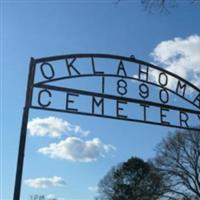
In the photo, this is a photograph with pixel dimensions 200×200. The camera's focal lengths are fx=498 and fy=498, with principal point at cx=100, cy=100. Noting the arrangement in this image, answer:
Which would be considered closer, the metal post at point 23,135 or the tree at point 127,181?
the metal post at point 23,135

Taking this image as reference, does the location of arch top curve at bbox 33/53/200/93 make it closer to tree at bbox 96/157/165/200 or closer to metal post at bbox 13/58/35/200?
metal post at bbox 13/58/35/200

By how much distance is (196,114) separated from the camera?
1158 cm

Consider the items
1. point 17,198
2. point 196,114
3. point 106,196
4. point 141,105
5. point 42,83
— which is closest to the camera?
point 17,198

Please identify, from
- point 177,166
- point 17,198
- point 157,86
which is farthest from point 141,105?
point 177,166

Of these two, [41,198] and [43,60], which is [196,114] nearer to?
[43,60]

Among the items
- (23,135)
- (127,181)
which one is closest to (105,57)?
(23,135)

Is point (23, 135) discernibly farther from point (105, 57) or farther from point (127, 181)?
point (127, 181)

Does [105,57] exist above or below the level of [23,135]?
above

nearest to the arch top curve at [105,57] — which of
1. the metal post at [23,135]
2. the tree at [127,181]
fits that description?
the metal post at [23,135]

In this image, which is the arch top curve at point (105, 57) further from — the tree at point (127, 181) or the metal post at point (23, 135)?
the tree at point (127, 181)

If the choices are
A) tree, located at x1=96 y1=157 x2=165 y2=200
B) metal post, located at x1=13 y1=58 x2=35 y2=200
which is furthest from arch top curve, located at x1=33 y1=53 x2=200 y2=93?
tree, located at x1=96 y1=157 x2=165 y2=200

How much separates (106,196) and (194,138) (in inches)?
670

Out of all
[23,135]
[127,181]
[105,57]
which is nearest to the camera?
[23,135]

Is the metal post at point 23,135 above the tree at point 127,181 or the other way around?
the other way around
